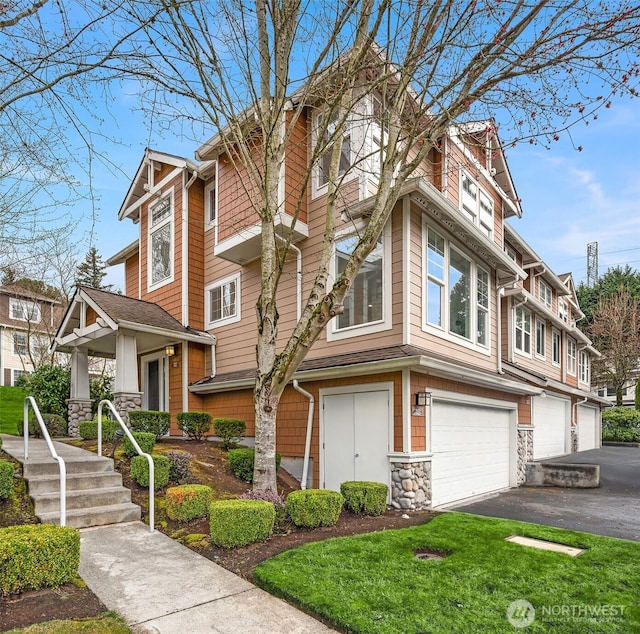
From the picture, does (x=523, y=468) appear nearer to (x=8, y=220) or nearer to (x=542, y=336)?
(x=542, y=336)

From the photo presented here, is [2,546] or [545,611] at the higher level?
[2,546]

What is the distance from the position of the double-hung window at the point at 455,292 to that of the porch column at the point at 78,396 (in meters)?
9.00

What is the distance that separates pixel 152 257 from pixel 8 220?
311 inches

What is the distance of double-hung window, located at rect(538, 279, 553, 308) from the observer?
721 inches

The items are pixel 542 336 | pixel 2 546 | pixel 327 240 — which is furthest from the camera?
pixel 542 336

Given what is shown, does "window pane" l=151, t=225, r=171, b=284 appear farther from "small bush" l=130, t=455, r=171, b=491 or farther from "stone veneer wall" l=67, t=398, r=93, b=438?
"small bush" l=130, t=455, r=171, b=491

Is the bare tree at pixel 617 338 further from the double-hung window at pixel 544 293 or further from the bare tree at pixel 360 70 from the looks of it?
the bare tree at pixel 360 70

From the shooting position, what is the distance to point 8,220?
661 cm

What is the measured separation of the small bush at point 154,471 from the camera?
6871 millimetres

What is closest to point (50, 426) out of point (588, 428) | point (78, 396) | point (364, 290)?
point (78, 396)

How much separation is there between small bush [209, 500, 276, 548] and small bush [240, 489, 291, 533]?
0.60 meters

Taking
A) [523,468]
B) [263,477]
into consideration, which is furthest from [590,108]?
[523,468]

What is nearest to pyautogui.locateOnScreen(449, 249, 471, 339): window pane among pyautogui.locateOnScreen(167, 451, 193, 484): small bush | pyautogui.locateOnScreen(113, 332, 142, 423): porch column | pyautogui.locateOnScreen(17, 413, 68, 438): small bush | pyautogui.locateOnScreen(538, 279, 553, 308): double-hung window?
pyautogui.locateOnScreen(167, 451, 193, 484): small bush

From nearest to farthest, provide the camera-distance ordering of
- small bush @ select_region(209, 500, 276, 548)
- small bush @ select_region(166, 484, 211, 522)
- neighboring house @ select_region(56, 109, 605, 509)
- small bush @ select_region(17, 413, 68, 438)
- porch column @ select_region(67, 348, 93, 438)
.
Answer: small bush @ select_region(209, 500, 276, 548) < small bush @ select_region(166, 484, 211, 522) < neighboring house @ select_region(56, 109, 605, 509) < small bush @ select_region(17, 413, 68, 438) < porch column @ select_region(67, 348, 93, 438)
